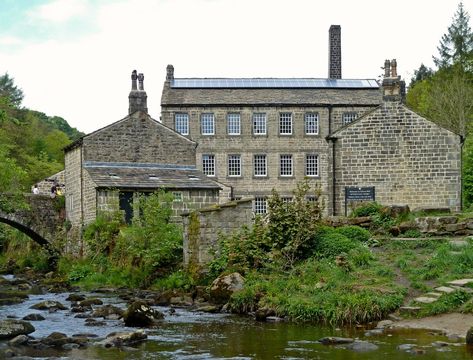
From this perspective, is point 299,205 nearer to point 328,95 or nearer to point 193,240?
point 193,240

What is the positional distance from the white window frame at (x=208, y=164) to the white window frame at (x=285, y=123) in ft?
18.3

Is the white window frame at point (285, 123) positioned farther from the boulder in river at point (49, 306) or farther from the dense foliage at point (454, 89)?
the boulder in river at point (49, 306)

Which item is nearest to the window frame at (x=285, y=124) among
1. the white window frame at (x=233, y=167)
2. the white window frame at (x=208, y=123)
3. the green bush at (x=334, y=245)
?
the white window frame at (x=233, y=167)

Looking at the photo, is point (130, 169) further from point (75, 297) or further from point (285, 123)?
point (285, 123)

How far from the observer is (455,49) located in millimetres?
69500

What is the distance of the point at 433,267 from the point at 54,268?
22.9m

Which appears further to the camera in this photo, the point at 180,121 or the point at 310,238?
the point at 180,121

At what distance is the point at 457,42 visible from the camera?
69.1 m

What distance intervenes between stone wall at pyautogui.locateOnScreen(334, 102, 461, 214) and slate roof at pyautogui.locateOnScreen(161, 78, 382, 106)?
77.2 ft

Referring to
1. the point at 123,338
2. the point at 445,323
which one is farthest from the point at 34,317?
the point at 445,323

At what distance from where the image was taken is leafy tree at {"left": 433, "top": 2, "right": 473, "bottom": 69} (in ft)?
226

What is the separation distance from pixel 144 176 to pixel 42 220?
6.91m

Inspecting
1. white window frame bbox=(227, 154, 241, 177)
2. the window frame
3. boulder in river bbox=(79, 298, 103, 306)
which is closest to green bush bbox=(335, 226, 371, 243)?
boulder in river bbox=(79, 298, 103, 306)

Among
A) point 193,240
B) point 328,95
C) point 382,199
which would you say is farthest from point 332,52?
point 193,240
